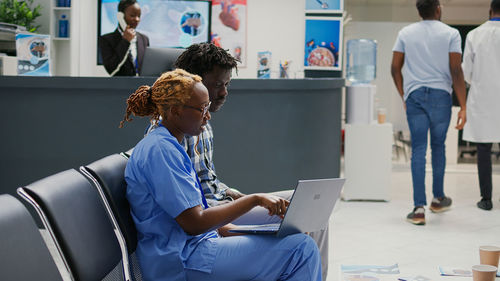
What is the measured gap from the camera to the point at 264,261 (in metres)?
1.79

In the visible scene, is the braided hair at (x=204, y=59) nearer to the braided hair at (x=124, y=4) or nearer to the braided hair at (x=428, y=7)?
the braided hair at (x=124, y=4)

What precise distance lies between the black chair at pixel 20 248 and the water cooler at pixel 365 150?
4.12m

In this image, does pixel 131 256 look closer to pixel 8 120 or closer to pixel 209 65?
pixel 209 65

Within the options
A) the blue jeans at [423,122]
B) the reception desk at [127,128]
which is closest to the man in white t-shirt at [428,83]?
the blue jeans at [423,122]

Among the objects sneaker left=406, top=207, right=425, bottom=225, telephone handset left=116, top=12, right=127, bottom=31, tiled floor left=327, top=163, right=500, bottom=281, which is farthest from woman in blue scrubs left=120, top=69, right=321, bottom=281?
sneaker left=406, top=207, right=425, bottom=225

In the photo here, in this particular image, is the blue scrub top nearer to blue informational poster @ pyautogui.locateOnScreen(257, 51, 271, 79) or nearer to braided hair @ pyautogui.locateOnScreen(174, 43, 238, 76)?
braided hair @ pyautogui.locateOnScreen(174, 43, 238, 76)

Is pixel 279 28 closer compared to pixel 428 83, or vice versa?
pixel 428 83

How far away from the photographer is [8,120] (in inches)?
157

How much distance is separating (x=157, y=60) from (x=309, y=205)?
2247 mm

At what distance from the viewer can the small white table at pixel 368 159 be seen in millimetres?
5223

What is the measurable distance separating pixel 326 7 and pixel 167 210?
3.84 metres

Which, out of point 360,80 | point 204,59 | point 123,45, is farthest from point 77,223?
point 360,80

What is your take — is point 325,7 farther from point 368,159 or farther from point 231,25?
point 231,25

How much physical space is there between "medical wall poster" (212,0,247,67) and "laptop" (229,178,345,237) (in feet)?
19.0
